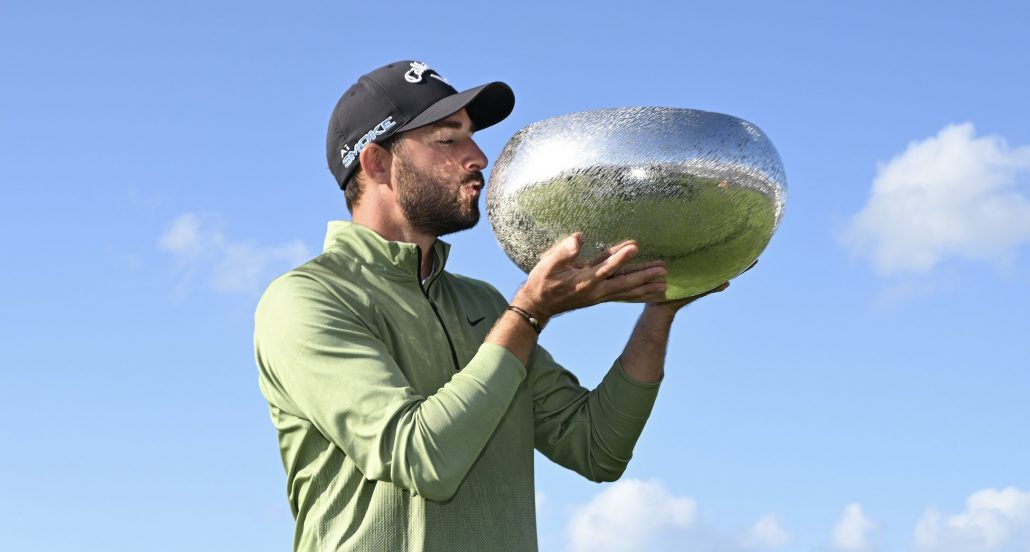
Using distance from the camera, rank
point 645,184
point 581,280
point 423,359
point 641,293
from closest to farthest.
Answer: point 645,184, point 581,280, point 641,293, point 423,359

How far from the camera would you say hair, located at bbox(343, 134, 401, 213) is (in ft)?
19.4

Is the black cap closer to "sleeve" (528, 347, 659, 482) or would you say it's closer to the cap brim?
the cap brim

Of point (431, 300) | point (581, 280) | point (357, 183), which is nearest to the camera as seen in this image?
point (581, 280)

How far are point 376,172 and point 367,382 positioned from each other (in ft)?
3.85

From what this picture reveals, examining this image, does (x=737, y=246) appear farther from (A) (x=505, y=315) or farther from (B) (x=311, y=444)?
(B) (x=311, y=444)

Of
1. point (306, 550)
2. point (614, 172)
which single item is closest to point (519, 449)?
point (306, 550)

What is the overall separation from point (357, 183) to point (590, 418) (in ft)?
4.79

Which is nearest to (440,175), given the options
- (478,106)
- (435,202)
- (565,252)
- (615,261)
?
(435,202)

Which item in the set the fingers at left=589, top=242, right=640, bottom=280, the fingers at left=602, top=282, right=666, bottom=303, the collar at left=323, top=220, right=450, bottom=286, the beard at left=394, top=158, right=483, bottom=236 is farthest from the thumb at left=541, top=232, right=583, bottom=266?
the collar at left=323, top=220, right=450, bottom=286

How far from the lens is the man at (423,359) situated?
506 centimetres

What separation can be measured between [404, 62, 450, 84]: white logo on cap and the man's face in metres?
0.28

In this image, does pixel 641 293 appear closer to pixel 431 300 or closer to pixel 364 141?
pixel 431 300

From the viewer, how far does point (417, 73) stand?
608cm

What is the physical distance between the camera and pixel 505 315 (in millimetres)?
5250
